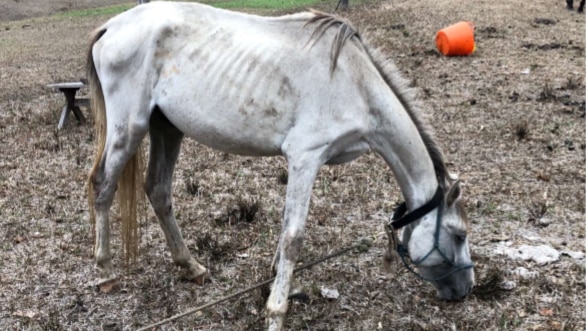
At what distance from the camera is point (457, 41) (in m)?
10.1

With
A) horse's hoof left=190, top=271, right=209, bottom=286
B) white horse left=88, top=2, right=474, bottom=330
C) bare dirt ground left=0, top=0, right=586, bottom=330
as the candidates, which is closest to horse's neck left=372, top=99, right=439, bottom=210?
white horse left=88, top=2, right=474, bottom=330

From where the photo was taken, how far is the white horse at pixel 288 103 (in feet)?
9.72

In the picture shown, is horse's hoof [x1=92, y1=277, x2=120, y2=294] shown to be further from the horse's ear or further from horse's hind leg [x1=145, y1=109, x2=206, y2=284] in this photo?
the horse's ear

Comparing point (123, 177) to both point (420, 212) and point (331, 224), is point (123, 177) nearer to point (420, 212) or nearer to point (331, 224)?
point (331, 224)

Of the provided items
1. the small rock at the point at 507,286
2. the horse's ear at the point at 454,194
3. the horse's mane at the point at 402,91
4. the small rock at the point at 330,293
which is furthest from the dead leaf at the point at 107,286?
the small rock at the point at 507,286

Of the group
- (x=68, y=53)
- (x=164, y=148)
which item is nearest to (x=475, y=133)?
(x=164, y=148)

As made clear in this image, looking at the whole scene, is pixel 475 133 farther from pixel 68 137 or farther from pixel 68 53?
pixel 68 53

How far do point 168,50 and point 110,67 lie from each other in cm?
45

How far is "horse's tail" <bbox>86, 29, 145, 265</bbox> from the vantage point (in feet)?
12.2

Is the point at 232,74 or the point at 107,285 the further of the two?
the point at 107,285

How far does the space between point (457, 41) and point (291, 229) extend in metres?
8.13

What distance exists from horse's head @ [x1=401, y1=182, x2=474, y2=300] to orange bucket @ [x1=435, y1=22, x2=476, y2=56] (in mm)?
7704

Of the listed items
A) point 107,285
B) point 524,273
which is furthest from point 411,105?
point 107,285

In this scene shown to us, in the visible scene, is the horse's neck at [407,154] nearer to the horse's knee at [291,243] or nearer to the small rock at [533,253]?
the horse's knee at [291,243]
